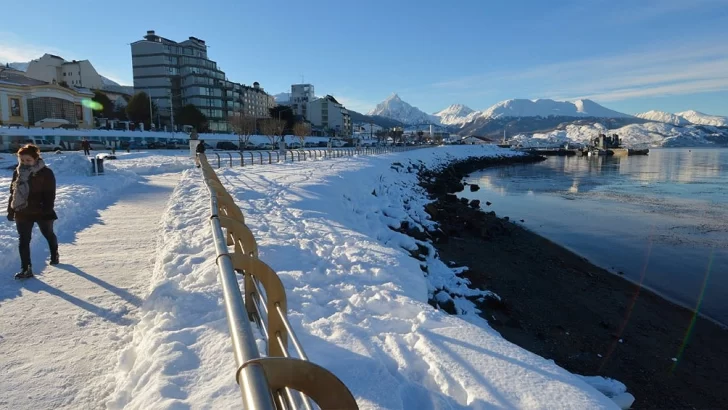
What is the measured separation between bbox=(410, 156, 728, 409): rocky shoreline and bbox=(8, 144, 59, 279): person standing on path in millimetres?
6237

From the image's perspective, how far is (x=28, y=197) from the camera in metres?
5.82

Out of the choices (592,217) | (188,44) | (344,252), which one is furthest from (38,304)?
(188,44)

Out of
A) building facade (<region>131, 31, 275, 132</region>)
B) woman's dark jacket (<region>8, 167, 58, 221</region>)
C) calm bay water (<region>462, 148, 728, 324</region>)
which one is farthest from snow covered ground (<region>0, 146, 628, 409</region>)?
building facade (<region>131, 31, 275, 132</region>)

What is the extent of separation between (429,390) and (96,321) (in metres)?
3.45

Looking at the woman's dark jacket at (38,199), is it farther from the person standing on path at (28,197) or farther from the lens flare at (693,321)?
the lens flare at (693,321)

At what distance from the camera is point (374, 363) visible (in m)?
3.54

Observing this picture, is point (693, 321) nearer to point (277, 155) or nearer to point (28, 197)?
point (28, 197)

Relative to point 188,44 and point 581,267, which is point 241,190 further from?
point 188,44

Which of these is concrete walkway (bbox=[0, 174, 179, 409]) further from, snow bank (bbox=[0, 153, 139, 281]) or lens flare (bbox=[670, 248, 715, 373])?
lens flare (bbox=[670, 248, 715, 373])

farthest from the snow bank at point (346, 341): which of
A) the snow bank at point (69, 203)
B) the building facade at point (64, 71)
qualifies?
the building facade at point (64, 71)

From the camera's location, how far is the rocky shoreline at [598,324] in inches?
270

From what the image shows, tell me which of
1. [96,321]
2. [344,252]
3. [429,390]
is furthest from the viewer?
[344,252]

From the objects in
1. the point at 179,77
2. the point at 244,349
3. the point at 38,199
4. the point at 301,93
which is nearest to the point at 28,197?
the point at 38,199

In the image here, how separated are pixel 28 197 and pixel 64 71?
113 meters
